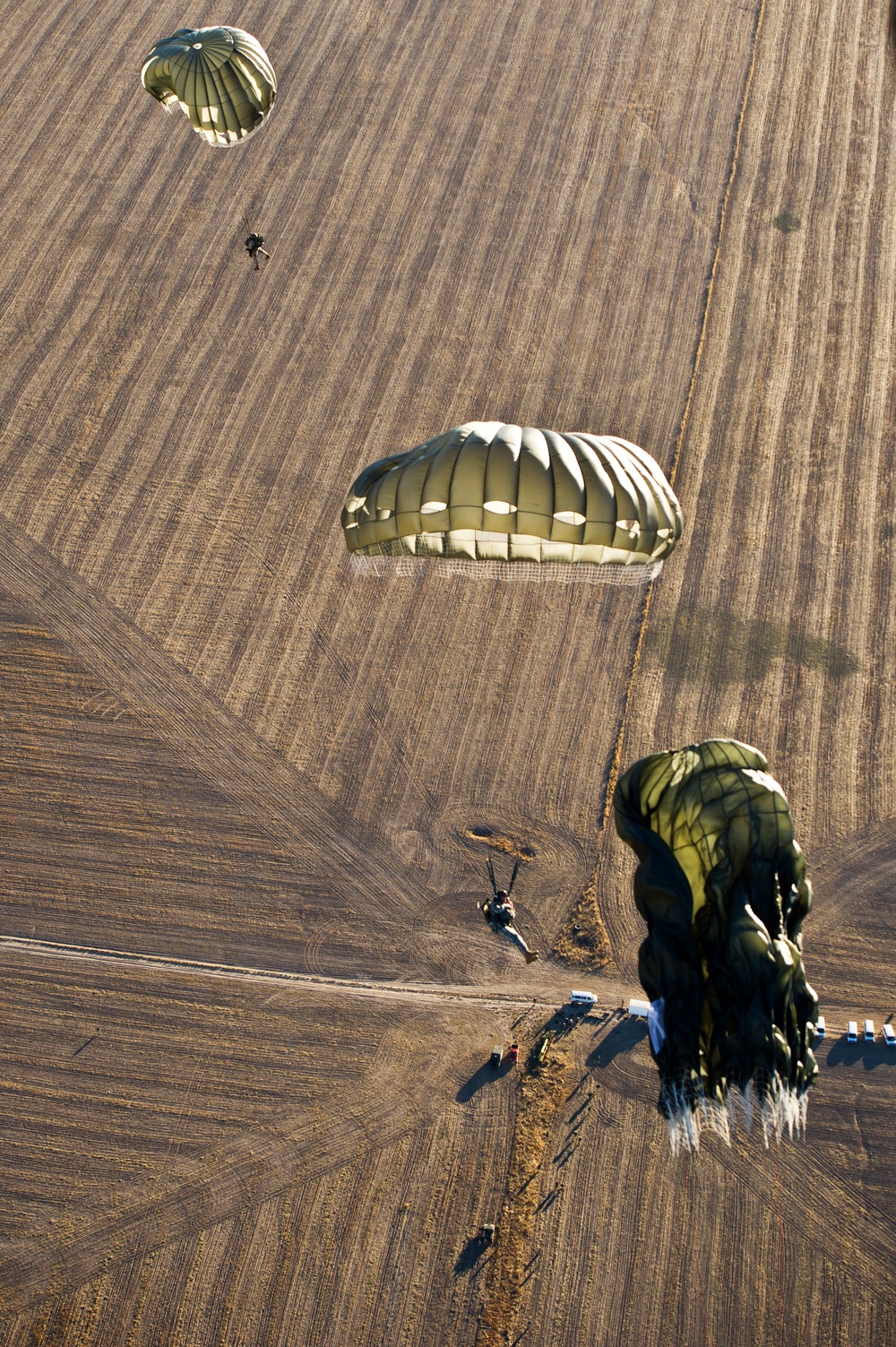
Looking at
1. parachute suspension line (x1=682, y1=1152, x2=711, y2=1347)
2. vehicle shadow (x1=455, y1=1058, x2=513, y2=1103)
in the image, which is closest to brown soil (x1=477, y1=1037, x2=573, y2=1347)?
vehicle shadow (x1=455, y1=1058, x2=513, y2=1103)

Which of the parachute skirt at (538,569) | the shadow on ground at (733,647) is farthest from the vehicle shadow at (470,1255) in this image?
the shadow on ground at (733,647)

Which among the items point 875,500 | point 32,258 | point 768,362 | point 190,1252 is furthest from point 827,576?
point 32,258

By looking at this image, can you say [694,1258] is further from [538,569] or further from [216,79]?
[216,79]

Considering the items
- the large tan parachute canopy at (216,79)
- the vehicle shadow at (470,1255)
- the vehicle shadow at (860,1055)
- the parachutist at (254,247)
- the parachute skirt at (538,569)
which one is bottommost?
the vehicle shadow at (470,1255)

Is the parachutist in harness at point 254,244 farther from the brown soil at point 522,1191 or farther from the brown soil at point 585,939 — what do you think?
the brown soil at point 522,1191

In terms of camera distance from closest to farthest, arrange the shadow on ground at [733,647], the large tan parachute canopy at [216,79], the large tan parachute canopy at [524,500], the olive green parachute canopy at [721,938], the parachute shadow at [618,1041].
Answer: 1. the olive green parachute canopy at [721,938]
2. the large tan parachute canopy at [524,500]
3. the parachute shadow at [618,1041]
4. the shadow on ground at [733,647]
5. the large tan parachute canopy at [216,79]

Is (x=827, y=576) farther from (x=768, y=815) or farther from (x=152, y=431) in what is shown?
(x=152, y=431)
